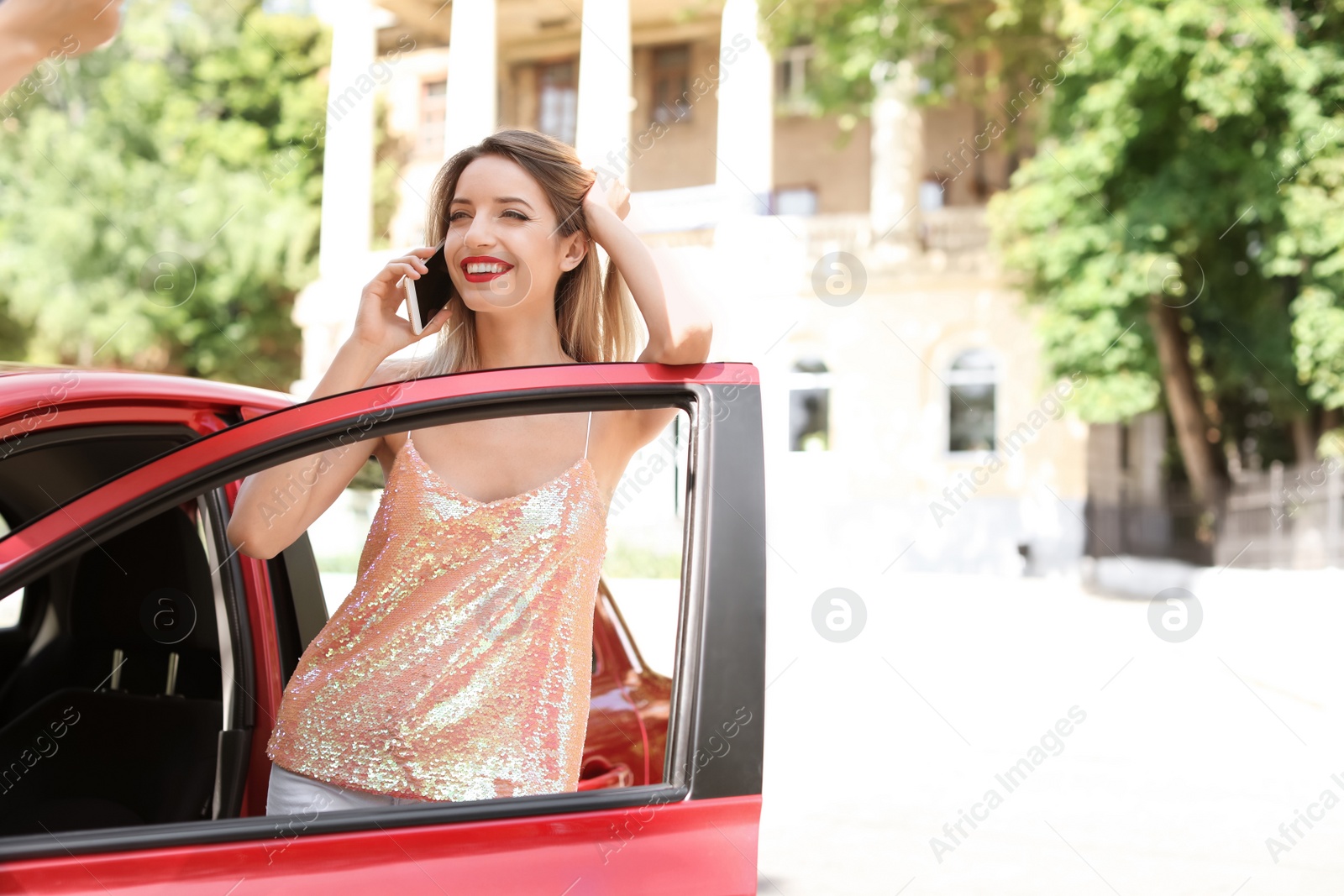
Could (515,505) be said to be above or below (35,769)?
above

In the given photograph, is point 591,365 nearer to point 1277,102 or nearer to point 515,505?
point 515,505

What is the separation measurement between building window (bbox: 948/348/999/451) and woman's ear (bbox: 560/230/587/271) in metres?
19.1

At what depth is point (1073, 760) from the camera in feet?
23.7

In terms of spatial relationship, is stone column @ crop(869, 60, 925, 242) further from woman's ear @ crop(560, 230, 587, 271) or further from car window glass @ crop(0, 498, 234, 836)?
woman's ear @ crop(560, 230, 587, 271)

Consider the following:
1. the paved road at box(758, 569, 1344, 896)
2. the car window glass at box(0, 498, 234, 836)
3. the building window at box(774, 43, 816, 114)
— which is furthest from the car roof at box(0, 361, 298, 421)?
the building window at box(774, 43, 816, 114)

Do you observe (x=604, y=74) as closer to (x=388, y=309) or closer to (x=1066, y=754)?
(x=1066, y=754)

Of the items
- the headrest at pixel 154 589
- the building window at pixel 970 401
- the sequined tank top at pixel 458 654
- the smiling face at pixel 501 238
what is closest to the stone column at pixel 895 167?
the building window at pixel 970 401

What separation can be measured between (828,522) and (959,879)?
50.4ft

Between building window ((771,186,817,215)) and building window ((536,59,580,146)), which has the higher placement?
building window ((536,59,580,146))

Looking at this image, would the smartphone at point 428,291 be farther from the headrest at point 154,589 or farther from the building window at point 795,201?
the building window at point 795,201

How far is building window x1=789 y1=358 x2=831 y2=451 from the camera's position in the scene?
21094 mm

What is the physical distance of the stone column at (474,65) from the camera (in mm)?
21172

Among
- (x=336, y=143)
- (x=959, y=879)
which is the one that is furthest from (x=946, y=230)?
(x=959, y=879)

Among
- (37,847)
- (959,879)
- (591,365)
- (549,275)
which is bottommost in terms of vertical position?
(959,879)
